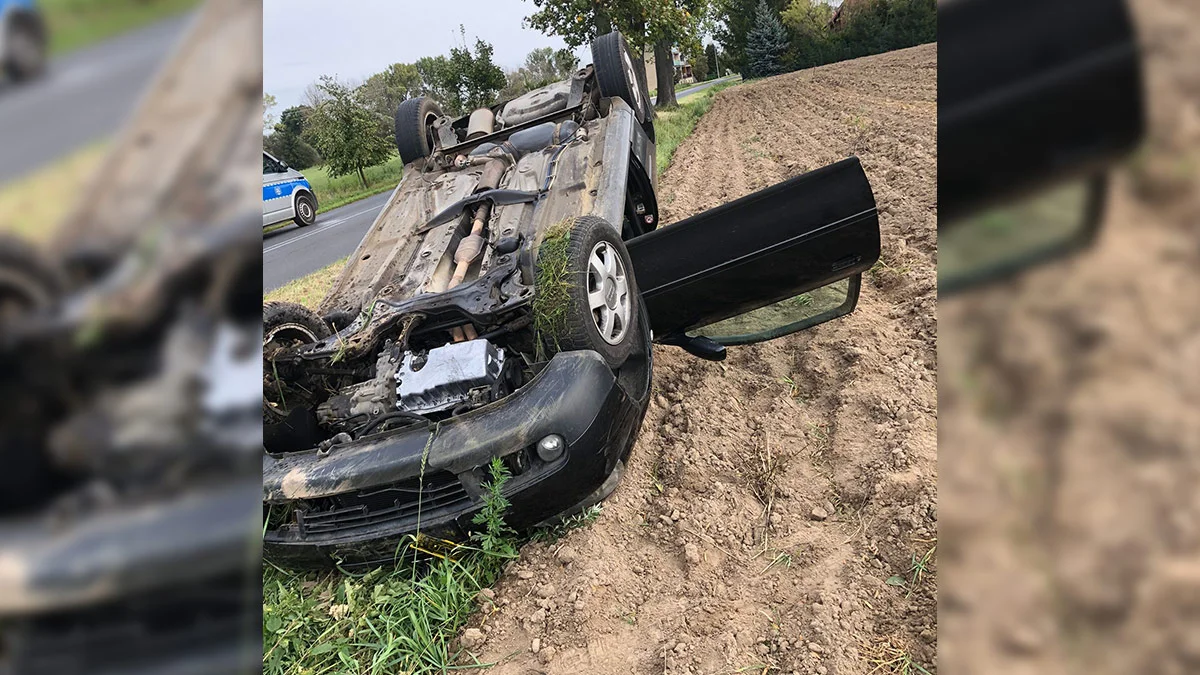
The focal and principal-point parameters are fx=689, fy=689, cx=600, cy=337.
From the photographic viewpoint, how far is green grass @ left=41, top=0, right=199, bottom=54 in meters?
0.33

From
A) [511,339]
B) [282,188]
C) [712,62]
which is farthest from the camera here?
[712,62]

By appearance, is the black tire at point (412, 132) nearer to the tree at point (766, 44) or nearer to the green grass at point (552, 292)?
the green grass at point (552, 292)

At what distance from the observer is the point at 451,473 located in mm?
2775

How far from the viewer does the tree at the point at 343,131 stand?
2122cm

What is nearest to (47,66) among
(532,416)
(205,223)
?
(205,223)

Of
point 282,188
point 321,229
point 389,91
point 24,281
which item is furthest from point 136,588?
point 389,91

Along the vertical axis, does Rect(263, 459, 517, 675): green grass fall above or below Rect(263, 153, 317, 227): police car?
below

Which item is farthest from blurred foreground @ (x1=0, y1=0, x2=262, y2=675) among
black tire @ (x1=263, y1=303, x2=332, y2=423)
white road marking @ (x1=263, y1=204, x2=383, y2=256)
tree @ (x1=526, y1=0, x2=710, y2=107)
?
tree @ (x1=526, y1=0, x2=710, y2=107)

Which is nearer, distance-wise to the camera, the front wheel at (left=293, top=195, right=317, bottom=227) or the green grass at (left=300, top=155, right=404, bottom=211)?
the front wheel at (left=293, top=195, right=317, bottom=227)

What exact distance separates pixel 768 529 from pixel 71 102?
2.85m

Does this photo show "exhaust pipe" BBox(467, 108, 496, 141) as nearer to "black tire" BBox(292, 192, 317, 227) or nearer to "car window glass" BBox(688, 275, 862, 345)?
"car window glass" BBox(688, 275, 862, 345)

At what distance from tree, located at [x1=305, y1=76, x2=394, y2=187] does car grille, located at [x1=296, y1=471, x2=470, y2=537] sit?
20541 mm

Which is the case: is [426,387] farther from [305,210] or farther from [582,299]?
[305,210]

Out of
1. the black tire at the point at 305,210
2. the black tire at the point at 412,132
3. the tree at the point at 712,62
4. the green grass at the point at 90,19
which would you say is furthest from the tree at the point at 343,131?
the tree at the point at 712,62
